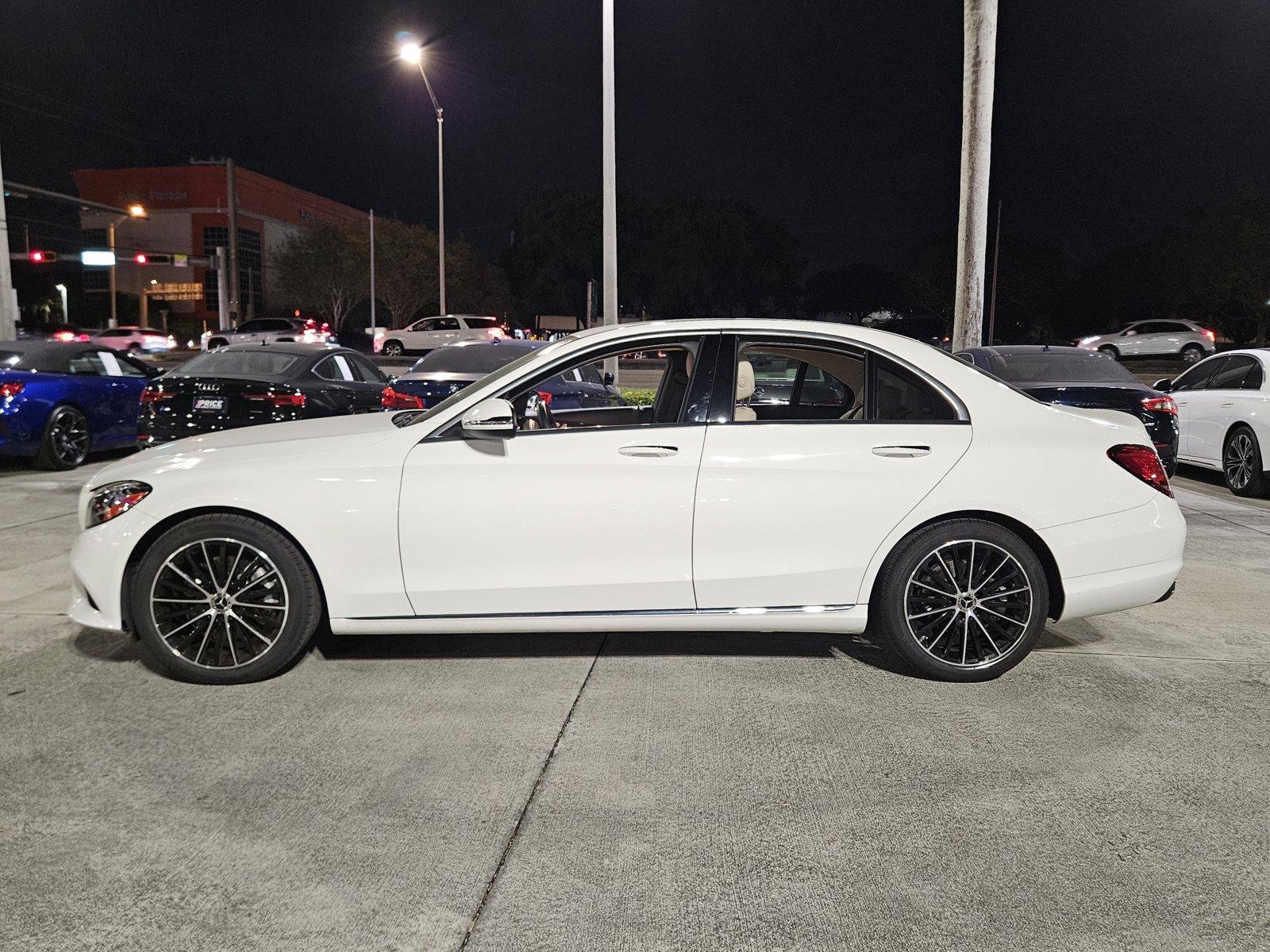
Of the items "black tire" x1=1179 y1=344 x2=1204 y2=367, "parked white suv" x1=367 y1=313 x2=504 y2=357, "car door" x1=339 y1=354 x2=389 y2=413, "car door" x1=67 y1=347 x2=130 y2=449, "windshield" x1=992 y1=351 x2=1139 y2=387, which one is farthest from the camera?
"parked white suv" x1=367 y1=313 x2=504 y2=357

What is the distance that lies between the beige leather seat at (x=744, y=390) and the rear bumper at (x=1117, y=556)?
4.75 ft

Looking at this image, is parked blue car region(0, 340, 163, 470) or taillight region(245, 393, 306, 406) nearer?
taillight region(245, 393, 306, 406)

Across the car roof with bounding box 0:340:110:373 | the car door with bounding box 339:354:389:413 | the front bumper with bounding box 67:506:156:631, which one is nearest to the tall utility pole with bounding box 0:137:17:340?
the car roof with bounding box 0:340:110:373

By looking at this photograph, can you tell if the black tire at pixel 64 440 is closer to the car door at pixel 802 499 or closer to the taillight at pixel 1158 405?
the car door at pixel 802 499

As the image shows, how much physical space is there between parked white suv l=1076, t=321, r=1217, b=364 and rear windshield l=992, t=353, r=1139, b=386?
2916 centimetres

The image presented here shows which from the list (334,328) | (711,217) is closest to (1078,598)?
(711,217)

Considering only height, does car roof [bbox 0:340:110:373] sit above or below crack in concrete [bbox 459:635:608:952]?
above

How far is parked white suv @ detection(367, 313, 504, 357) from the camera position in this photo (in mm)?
38906

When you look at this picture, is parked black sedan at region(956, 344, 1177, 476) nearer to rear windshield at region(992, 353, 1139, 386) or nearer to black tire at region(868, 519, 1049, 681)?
rear windshield at region(992, 353, 1139, 386)

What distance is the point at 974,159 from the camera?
43.1 ft

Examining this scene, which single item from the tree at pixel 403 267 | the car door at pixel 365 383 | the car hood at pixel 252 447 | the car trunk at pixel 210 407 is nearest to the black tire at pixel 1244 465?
the car door at pixel 365 383

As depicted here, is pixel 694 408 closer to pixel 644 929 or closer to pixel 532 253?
pixel 644 929

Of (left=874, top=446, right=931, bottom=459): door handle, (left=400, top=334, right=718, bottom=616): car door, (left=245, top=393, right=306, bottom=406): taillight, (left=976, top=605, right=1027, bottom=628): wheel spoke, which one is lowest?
(left=976, top=605, right=1027, bottom=628): wheel spoke

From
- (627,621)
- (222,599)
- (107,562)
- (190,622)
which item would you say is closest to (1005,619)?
(627,621)
